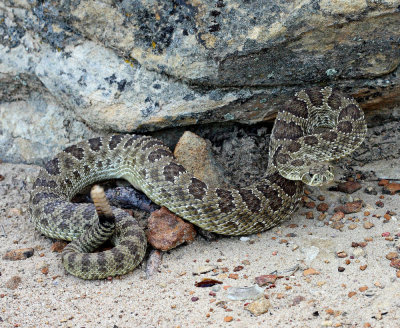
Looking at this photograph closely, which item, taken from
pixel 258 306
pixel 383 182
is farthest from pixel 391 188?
pixel 258 306

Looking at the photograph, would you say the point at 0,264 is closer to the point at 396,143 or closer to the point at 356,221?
the point at 356,221

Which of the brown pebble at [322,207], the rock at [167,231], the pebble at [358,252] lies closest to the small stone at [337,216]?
the brown pebble at [322,207]

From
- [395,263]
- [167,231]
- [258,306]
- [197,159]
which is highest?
[197,159]

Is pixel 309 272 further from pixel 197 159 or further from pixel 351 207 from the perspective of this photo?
pixel 197 159

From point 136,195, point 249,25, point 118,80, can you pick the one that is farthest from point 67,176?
point 249,25

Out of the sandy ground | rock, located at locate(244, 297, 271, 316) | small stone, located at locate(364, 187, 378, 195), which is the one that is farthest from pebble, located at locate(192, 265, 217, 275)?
small stone, located at locate(364, 187, 378, 195)

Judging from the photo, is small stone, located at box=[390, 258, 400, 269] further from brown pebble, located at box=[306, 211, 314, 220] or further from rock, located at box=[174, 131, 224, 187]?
rock, located at box=[174, 131, 224, 187]
